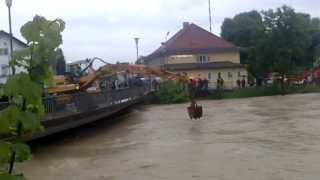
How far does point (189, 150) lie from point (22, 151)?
22.0m

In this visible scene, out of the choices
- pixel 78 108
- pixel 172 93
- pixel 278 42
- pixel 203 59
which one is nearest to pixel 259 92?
pixel 278 42

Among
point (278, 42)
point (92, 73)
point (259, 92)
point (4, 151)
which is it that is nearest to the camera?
point (4, 151)

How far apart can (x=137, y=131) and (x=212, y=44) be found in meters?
54.6

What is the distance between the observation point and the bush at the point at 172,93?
61.4 meters

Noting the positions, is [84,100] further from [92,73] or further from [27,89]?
[27,89]

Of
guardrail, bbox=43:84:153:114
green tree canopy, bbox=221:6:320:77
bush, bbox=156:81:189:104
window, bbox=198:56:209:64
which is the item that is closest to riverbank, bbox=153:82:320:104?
bush, bbox=156:81:189:104

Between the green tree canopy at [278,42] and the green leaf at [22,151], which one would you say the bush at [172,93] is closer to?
the green tree canopy at [278,42]

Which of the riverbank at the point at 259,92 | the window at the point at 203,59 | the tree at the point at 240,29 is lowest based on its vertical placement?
the riverbank at the point at 259,92

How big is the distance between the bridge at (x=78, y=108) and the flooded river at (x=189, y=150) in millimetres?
894

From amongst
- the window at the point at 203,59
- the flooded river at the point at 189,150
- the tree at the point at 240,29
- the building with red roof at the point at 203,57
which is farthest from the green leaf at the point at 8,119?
the tree at the point at 240,29

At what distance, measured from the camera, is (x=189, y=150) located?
79.2ft

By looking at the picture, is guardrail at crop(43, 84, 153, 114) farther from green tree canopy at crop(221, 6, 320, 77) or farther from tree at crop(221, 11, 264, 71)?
tree at crop(221, 11, 264, 71)

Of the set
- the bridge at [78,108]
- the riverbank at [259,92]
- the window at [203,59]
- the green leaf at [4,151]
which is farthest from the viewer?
the window at [203,59]

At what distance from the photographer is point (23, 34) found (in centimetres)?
232
